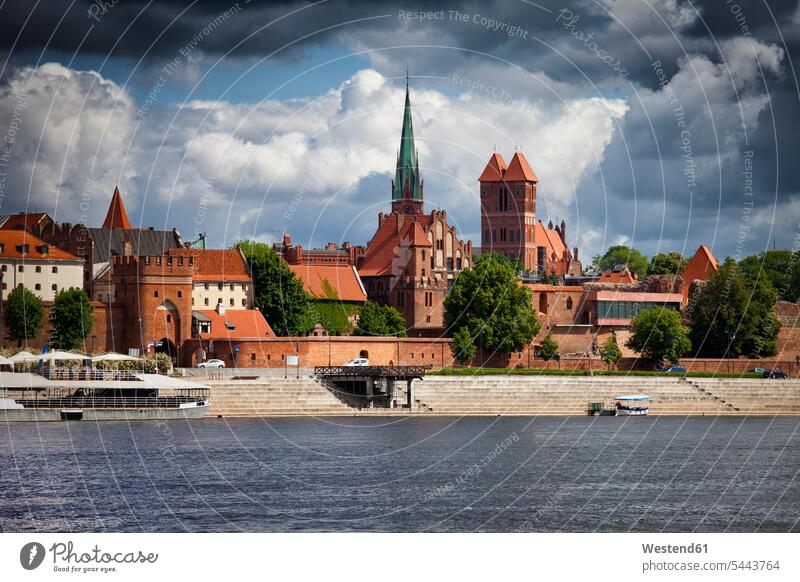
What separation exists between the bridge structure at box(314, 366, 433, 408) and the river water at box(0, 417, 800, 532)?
23.2ft

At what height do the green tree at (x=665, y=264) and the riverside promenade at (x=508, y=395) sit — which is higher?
the green tree at (x=665, y=264)

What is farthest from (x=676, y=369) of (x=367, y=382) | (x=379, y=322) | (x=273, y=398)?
(x=273, y=398)

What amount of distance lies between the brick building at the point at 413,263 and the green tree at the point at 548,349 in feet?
37.0

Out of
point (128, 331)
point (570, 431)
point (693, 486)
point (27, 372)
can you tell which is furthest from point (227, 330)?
point (693, 486)

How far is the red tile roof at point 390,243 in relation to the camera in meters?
131

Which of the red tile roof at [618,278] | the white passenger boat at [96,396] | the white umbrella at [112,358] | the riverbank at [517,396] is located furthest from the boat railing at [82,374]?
the red tile roof at [618,278]

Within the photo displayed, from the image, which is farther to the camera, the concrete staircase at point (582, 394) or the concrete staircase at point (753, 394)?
the concrete staircase at point (753, 394)

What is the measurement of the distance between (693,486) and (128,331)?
46478mm

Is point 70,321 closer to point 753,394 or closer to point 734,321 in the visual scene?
point 753,394

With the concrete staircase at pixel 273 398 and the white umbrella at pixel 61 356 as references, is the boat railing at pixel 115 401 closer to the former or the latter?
the concrete staircase at pixel 273 398

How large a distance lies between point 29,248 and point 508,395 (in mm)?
34439

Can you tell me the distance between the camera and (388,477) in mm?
56531

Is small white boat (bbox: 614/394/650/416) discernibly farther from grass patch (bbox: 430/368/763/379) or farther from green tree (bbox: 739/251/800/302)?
green tree (bbox: 739/251/800/302)

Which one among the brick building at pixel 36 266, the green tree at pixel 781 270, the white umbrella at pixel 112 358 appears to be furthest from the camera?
the green tree at pixel 781 270
